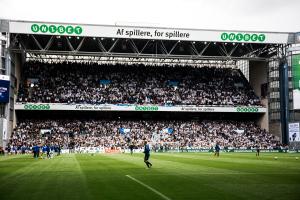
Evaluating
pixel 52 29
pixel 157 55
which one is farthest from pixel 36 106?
pixel 157 55

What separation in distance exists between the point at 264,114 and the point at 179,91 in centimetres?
1654

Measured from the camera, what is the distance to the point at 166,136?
75375mm

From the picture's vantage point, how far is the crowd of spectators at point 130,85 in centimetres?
7719

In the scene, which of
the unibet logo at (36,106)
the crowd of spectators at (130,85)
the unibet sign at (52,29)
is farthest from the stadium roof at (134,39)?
the unibet logo at (36,106)

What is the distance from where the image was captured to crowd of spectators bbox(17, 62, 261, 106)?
77188mm

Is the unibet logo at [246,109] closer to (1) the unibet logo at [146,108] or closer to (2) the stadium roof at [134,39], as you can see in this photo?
(2) the stadium roof at [134,39]

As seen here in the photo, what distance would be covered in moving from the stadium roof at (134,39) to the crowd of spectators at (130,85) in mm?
5484

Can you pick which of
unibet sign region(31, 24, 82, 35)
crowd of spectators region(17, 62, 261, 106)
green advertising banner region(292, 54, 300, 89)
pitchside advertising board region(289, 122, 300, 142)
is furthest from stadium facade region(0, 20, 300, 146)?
pitchside advertising board region(289, 122, 300, 142)

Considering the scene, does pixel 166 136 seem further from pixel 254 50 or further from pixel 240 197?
pixel 240 197

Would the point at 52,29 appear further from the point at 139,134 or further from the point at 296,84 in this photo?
the point at 296,84

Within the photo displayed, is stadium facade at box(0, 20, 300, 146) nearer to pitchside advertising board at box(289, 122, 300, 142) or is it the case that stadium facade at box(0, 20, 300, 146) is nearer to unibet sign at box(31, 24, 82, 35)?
unibet sign at box(31, 24, 82, 35)

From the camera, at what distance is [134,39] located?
2795 inches

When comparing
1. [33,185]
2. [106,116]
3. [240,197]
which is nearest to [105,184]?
[33,185]

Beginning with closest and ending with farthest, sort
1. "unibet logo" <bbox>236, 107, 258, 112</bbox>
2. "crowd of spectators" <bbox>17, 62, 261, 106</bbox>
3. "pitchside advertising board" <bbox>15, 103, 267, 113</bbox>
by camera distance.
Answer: "pitchside advertising board" <bbox>15, 103, 267, 113</bbox>
"crowd of spectators" <bbox>17, 62, 261, 106</bbox>
"unibet logo" <bbox>236, 107, 258, 112</bbox>
